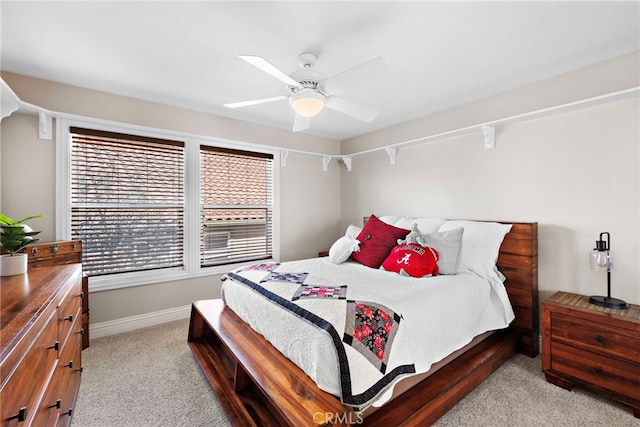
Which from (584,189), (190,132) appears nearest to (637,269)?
(584,189)

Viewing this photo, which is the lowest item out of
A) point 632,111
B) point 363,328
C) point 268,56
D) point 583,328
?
point 583,328

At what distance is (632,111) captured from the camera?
84.4 inches

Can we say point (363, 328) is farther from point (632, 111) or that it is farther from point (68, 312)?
point (632, 111)

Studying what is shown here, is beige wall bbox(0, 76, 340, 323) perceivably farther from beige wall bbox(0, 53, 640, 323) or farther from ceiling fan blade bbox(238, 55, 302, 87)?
ceiling fan blade bbox(238, 55, 302, 87)

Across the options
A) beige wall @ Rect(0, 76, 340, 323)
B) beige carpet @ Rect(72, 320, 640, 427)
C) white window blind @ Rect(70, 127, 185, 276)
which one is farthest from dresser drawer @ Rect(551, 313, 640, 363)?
white window blind @ Rect(70, 127, 185, 276)

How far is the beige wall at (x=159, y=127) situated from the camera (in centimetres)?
247

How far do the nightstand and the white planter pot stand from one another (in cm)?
342

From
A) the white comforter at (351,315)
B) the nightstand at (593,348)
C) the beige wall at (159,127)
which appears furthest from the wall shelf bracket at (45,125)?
the nightstand at (593,348)

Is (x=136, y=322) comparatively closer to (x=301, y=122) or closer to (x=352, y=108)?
(x=301, y=122)

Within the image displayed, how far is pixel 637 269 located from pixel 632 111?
1.17 m

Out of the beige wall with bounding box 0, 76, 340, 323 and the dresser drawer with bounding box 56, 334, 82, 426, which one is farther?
the beige wall with bounding box 0, 76, 340, 323

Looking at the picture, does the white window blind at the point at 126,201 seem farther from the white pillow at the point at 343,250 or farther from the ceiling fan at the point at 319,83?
the white pillow at the point at 343,250

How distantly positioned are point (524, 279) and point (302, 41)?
8.76ft

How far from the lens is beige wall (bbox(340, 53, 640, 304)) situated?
A: 2172 millimetres
